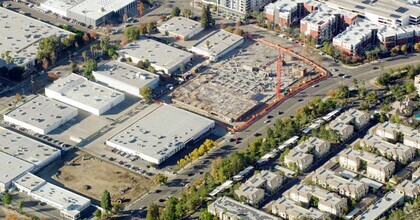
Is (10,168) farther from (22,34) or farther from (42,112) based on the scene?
(22,34)

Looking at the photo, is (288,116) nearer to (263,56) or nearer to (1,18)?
(263,56)

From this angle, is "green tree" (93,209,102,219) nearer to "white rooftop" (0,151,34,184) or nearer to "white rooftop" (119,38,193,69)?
"white rooftop" (0,151,34,184)

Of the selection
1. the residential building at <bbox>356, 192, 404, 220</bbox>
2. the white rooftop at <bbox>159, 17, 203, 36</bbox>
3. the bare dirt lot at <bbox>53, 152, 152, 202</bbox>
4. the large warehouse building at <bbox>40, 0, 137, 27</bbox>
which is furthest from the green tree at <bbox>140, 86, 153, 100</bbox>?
the residential building at <bbox>356, 192, 404, 220</bbox>

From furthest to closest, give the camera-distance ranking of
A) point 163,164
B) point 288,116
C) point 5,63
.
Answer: point 5,63 < point 288,116 < point 163,164

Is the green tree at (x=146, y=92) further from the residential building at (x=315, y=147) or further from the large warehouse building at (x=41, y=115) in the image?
the residential building at (x=315, y=147)

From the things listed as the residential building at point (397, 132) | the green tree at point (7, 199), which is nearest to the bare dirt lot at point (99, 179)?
the green tree at point (7, 199)

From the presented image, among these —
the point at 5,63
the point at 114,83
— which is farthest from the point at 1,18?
the point at 114,83
